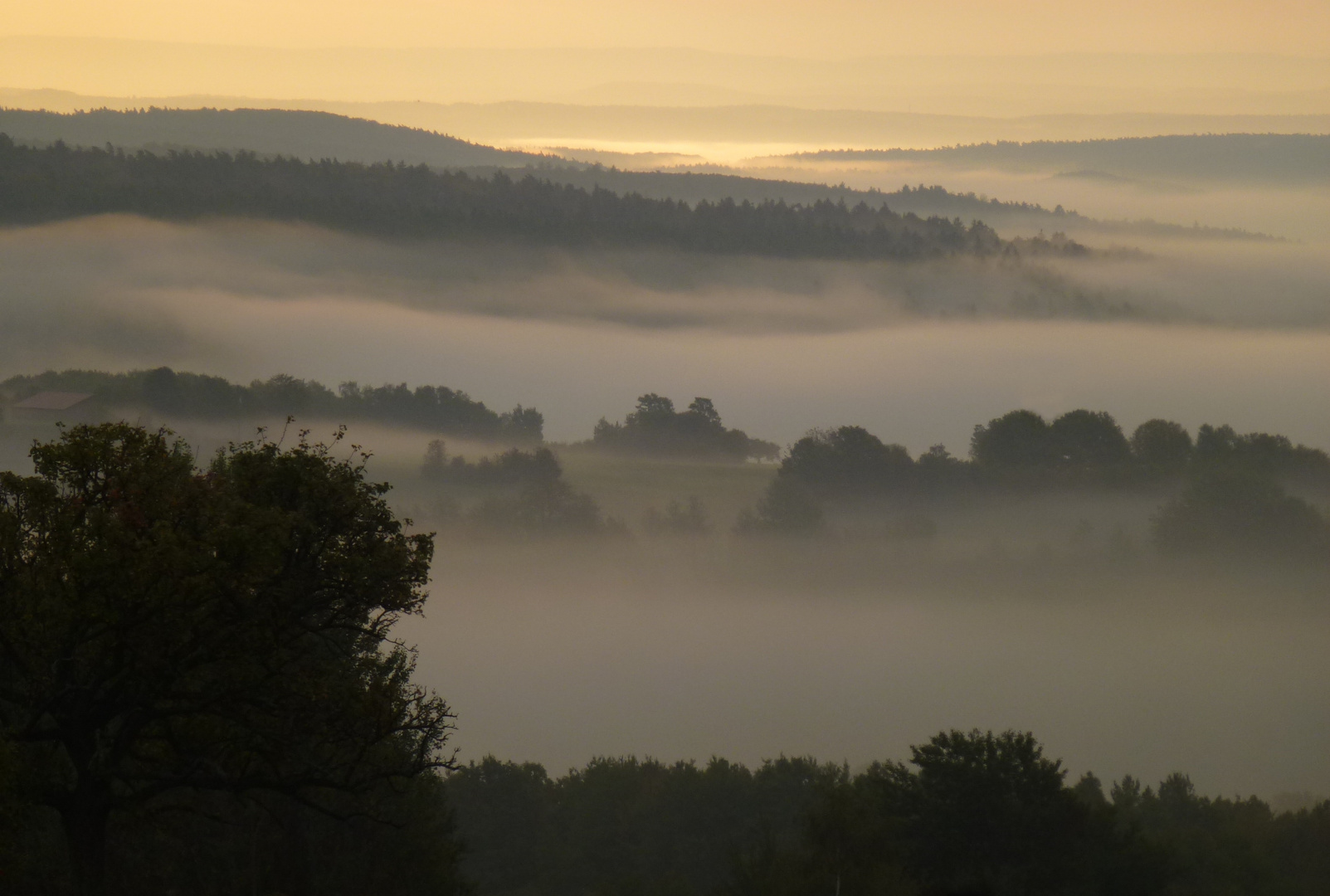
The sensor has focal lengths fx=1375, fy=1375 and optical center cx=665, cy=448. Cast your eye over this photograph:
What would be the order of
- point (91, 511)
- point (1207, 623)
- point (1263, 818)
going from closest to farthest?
point (91, 511) → point (1263, 818) → point (1207, 623)

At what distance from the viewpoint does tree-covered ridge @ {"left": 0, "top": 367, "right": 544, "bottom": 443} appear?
4943 inches

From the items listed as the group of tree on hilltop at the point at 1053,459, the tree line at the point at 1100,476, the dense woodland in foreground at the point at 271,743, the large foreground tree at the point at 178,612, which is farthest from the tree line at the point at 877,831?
the group of tree on hilltop at the point at 1053,459

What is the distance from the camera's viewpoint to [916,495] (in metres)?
138

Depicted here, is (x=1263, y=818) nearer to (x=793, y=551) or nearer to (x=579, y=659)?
(x=579, y=659)

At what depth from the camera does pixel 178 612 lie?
1232 centimetres

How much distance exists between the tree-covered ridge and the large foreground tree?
112748mm

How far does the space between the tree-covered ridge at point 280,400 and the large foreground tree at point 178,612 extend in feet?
370

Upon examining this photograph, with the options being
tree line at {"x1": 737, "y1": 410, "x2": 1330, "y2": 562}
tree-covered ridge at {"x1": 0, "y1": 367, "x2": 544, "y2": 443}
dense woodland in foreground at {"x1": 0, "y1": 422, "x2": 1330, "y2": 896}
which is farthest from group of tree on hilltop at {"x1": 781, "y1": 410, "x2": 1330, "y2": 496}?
dense woodland in foreground at {"x1": 0, "y1": 422, "x2": 1330, "y2": 896}

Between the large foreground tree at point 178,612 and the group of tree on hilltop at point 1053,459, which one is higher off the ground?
the large foreground tree at point 178,612

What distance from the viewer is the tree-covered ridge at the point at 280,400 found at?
12556 cm

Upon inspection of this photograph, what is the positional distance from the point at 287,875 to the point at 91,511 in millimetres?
8355

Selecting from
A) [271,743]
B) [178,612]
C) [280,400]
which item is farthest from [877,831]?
[280,400]

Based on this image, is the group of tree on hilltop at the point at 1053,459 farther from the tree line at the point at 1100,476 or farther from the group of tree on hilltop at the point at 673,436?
the group of tree on hilltop at the point at 673,436

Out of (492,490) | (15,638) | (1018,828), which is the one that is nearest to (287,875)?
(15,638)
